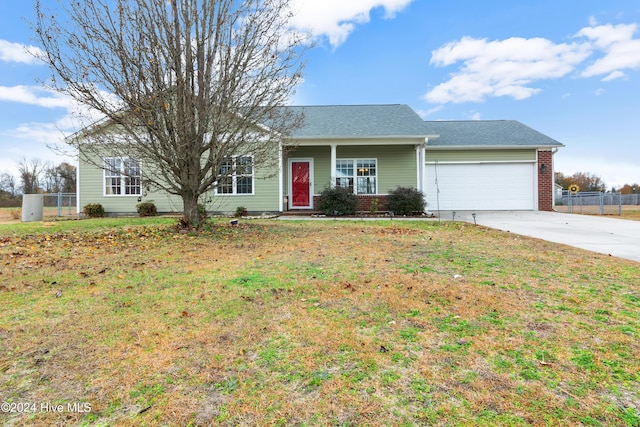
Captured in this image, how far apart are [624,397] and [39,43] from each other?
33.5ft

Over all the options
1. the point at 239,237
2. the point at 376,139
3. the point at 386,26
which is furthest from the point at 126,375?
the point at 386,26

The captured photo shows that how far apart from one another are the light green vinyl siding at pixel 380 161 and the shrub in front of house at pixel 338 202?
2.14 metres

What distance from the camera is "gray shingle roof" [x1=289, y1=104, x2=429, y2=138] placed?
46.0 ft

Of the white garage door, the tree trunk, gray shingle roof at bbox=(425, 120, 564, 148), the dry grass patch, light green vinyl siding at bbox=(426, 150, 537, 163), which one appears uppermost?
gray shingle roof at bbox=(425, 120, 564, 148)

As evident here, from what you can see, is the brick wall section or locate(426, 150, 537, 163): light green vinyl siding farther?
locate(426, 150, 537, 163): light green vinyl siding

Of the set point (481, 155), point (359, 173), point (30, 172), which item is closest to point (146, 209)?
point (359, 173)

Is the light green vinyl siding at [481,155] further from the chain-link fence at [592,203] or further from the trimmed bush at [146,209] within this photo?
the trimmed bush at [146,209]

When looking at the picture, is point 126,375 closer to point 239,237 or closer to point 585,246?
point 239,237

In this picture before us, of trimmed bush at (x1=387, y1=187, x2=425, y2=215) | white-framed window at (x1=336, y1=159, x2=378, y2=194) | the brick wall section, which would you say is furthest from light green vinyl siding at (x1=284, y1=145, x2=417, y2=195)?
the brick wall section

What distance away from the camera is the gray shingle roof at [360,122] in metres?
14.0

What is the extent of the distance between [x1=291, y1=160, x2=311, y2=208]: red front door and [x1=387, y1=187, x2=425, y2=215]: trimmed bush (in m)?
4.05

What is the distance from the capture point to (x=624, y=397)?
1.85 meters

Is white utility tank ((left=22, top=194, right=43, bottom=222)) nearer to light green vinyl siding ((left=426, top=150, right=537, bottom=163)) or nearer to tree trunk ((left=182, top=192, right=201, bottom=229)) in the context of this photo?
tree trunk ((left=182, top=192, right=201, bottom=229))

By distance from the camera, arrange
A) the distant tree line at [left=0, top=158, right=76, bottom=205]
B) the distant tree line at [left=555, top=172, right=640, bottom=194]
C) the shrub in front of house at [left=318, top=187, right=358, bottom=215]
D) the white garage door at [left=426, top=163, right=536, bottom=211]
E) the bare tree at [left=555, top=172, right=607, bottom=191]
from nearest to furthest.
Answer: the shrub in front of house at [left=318, top=187, right=358, bottom=215] → the white garage door at [left=426, top=163, right=536, bottom=211] → the distant tree line at [left=0, top=158, right=76, bottom=205] → the distant tree line at [left=555, top=172, right=640, bottom=194] → the bare tree at [left=555, top=172, right=607, bottom=191]
